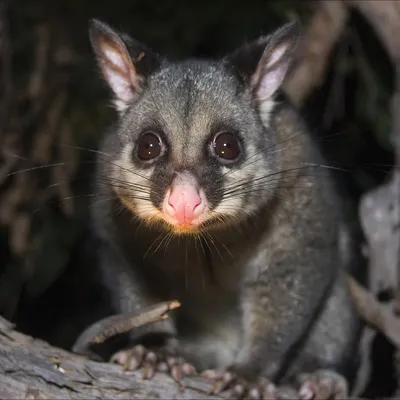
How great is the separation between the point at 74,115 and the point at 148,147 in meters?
2.40

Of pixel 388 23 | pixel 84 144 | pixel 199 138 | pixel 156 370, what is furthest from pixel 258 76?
pixel 84 144

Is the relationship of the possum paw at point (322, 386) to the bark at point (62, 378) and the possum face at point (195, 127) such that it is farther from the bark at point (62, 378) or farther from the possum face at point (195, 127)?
the possum face at point (195, 127)

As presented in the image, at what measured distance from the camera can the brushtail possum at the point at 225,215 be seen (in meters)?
3.75

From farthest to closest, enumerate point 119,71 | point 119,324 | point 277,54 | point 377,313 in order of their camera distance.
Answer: point 377,313
point 119,71
point 277,54
point 119,324

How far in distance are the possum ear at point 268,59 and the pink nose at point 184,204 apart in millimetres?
884

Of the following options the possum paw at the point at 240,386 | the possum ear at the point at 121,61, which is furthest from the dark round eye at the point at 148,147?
the possum paw at the point at 240,386

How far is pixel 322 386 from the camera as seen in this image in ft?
13.9

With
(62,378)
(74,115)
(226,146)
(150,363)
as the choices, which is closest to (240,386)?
(150,363)

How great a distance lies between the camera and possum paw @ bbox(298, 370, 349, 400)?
416cm

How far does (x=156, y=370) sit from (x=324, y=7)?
9.38ft

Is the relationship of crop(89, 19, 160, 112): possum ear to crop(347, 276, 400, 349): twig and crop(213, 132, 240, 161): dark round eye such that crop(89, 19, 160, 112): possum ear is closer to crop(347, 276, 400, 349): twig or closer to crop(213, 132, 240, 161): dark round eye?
A: crop(213, 132, 240, 161): dark round eye

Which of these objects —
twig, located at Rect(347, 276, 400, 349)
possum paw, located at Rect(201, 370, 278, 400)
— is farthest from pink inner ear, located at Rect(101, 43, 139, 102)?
twig, located at Rect(347, 276, 400, 349)

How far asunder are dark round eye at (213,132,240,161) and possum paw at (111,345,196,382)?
3.25ft

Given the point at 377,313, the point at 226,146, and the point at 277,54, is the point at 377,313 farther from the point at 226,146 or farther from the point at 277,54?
the point at 277,54
